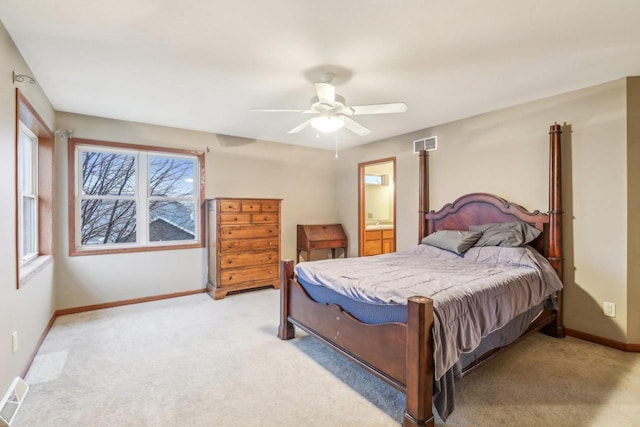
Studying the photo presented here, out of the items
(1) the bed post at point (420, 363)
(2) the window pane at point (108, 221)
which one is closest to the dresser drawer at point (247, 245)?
(2) the window pane at point (108, 221)

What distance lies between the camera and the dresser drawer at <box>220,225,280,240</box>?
14.0ft

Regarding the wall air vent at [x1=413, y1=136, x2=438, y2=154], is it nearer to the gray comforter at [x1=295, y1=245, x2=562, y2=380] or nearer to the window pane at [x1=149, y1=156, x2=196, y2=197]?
the gray comforter at [x1=295, y1=245, x2=562, y2=380]

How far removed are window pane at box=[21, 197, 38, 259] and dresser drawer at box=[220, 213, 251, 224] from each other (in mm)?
1909

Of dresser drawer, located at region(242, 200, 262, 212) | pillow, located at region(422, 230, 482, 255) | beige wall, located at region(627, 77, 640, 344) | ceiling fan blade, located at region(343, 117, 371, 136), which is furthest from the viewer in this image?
dresser drawer, located at region(242, 200, 262, 212)

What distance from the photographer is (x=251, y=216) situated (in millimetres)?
4496

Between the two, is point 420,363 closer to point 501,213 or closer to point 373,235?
point 501,213

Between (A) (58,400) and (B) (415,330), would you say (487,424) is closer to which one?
(B) (415,330)

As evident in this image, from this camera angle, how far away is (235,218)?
4.35m

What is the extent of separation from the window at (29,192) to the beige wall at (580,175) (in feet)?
15.5

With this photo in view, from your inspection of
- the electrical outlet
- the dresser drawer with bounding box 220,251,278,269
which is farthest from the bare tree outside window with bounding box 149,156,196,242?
the electrical outlet

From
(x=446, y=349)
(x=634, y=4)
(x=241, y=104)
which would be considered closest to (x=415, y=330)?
(x=446, y=349)

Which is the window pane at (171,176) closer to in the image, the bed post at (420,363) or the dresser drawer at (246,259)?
the dresser drawer at (246,259)

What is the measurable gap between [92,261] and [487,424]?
425 centimetres

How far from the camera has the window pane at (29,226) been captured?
3018 millimetres
